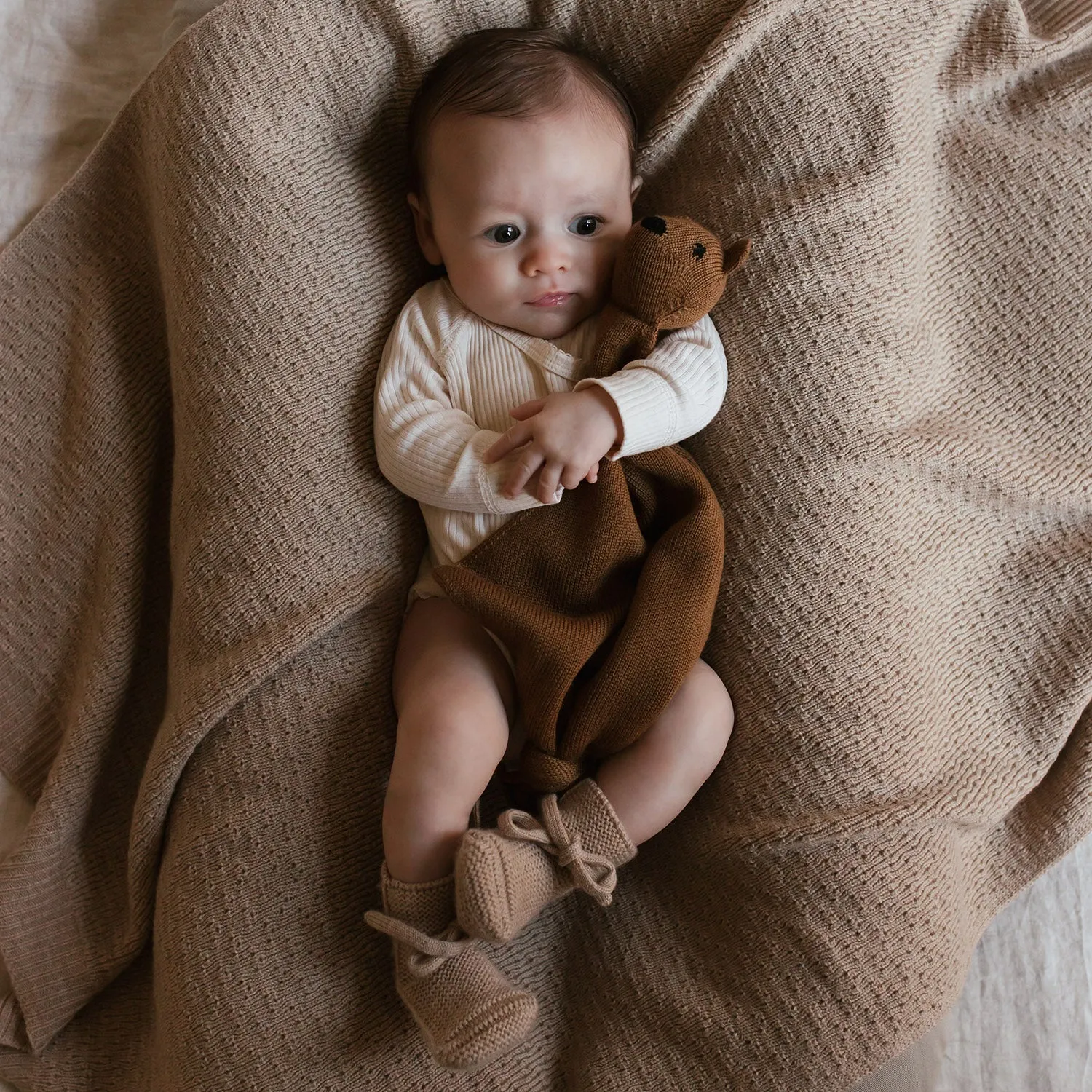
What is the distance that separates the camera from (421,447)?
3.74 feet

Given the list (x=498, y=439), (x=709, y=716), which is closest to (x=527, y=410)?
(x=498, y=439)

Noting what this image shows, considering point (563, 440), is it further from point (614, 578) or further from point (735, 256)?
point (735, 256)

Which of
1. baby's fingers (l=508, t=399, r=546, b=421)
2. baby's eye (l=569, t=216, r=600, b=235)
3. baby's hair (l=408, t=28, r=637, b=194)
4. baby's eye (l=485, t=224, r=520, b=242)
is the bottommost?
baby's fingers (l=508, t=399, r=546, b=421)

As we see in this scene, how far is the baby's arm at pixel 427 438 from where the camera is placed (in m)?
1.12

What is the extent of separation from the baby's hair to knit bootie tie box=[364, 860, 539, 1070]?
2.73ft

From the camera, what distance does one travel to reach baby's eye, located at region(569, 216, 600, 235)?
1.18m

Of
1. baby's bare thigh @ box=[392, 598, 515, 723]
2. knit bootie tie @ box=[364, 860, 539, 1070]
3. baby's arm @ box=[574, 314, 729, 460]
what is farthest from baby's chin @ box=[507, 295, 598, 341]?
knit bootie tie @ box=[364, 860, 539, 1070]

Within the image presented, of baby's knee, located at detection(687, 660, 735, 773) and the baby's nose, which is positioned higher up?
the baby's nose

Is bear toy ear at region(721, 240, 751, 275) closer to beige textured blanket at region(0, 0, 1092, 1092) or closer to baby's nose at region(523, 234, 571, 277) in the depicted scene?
beige textured blanket at region(0, 0, 1092, 1092)

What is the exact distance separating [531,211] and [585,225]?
0.07m

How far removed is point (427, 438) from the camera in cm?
114

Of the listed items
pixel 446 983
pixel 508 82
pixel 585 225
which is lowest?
pixel 446 983

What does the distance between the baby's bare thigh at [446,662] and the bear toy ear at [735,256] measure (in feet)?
1.60

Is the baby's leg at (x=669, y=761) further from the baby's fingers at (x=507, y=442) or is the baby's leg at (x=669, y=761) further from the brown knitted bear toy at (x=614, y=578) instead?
the baby's fingers at (x=507, y=442)
